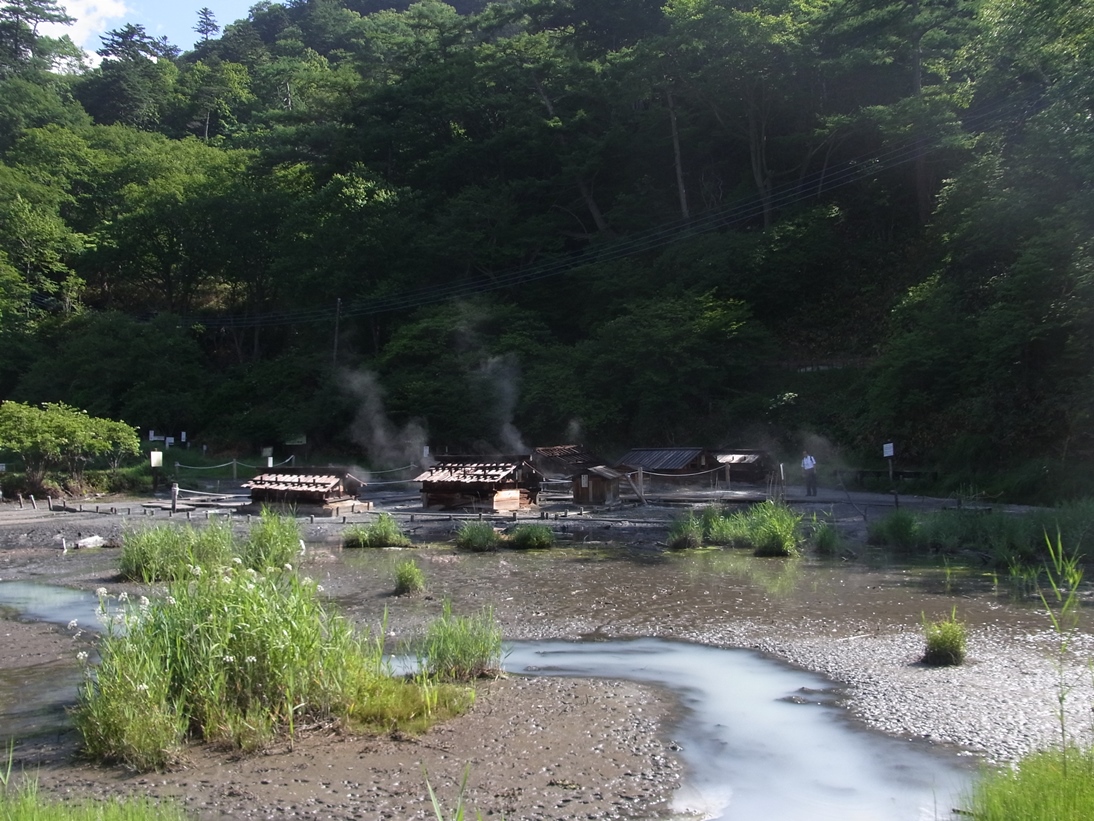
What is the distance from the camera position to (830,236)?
42031 millimetres

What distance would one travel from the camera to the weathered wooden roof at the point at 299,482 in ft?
91.7

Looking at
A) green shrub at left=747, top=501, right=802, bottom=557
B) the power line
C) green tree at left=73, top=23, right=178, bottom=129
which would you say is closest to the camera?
green shrub at left=747, top=501, right=802, bottom=557

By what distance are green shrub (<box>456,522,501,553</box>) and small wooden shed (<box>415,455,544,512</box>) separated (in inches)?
260

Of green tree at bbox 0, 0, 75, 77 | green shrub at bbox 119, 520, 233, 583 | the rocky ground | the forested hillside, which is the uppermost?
green tree at bbox 0, 0, 75, 77

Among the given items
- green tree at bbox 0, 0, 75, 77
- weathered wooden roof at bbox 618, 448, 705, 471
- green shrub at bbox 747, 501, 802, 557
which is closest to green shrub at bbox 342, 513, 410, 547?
green shrub at bbox 747, 501, 802, 557

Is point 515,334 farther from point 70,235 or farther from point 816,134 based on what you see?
point 70,235

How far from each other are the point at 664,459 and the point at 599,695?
23.2 metres

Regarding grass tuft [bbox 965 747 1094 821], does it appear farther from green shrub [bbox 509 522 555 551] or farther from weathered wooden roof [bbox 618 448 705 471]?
weathered wooden roof [bbox 618 448 705 471]

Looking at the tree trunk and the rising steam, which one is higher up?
the tree trunk

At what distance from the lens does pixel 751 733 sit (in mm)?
8812

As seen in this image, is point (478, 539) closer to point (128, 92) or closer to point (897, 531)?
point (897, 531)

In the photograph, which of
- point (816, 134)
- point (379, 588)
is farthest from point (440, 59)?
point (379, 588)

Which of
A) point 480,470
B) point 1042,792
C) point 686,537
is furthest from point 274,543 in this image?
point 480,470

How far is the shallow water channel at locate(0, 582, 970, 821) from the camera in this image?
7199 millimetres
